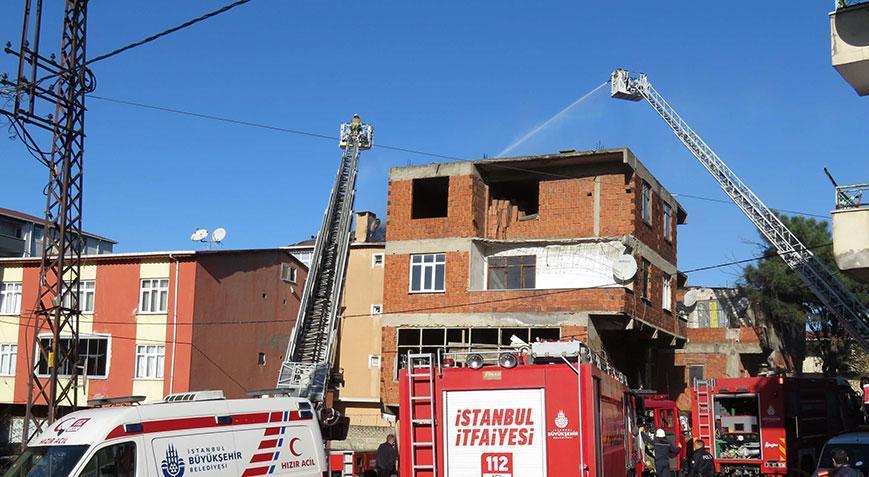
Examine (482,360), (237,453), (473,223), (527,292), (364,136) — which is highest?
(364,136)

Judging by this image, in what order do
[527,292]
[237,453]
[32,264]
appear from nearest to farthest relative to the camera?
[237,453] < [527,292] < [32,264]

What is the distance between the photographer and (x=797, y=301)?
1884 inches

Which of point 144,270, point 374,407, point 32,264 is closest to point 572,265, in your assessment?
point 374,407

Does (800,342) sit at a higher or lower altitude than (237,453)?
higher

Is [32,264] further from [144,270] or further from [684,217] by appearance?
[684,217]

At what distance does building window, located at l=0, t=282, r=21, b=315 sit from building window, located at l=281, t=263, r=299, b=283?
35.9 ft

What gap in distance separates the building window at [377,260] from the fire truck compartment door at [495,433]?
2642cm

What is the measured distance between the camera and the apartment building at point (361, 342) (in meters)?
37.2

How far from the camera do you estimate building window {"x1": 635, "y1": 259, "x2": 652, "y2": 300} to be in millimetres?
32344

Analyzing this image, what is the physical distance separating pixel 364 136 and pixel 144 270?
10.7 m

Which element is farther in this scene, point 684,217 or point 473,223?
point 684,217

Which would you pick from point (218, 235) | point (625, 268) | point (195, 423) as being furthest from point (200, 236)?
point (195, 423)

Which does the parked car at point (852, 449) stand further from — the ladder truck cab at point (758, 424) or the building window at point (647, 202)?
the building window at point (647, 202)

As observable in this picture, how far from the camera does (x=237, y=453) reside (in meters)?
11.1
